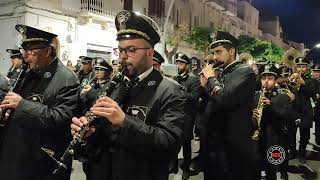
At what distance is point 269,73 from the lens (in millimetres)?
6457

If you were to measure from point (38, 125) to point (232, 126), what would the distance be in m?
2.15

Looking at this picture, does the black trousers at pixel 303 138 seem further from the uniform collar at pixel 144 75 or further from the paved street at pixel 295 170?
the uniform collar at pixel 144 75

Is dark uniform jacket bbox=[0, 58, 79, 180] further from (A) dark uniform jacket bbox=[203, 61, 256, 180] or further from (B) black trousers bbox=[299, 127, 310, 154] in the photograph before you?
(B) black trousers bbox=[299, 127, 310, 154]

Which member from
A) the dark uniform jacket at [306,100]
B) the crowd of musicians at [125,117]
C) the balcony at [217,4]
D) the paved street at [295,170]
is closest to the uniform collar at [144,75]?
the crowd of musicians at [125,117]

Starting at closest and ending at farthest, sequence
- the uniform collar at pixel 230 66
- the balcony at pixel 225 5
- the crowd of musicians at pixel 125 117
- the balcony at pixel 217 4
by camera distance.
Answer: the crowd of musicians at pixel 125 117 < the uniform collar at pixel 230 66 < the balcony at pixel 217 4 < the balcony at pixel 225 5

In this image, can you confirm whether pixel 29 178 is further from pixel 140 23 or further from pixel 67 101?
pixel 140 23

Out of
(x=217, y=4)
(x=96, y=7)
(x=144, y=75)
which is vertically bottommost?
(x=144, y=75)

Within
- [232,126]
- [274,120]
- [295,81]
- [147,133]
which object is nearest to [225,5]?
[295,81]

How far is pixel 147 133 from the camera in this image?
8.78 feet

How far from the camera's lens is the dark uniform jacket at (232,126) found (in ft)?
14.6

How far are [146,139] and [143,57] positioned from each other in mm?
651

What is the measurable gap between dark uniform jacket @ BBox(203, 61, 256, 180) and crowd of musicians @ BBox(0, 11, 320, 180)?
0.01 m

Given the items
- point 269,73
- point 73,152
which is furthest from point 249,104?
point 73,152

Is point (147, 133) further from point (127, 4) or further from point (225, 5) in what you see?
point (225, 5)
